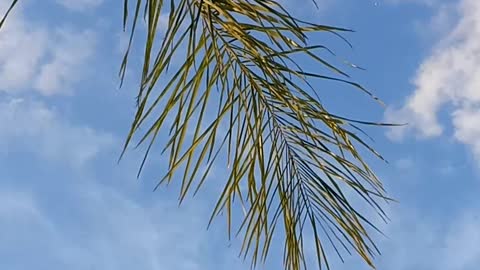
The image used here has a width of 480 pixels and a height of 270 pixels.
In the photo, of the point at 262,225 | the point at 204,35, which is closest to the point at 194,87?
the point at 204,35

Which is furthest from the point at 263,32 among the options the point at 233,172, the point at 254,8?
the point at 233,172

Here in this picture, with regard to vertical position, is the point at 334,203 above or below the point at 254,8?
below

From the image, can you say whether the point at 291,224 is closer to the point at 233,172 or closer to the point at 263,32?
the point at 233,172

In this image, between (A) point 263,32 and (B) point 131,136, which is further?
(A) point 263,32

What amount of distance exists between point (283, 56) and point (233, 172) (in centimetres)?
14

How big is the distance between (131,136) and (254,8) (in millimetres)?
193

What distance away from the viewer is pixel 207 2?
0.65 m

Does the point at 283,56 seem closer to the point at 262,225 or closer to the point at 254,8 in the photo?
the point at 254,8

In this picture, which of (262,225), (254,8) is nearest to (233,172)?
(262,225)

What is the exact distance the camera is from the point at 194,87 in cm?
68

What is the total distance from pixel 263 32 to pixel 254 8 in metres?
0.04

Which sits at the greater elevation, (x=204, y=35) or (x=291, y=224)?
(x=204, y=35)

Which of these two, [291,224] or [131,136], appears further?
[291,224]

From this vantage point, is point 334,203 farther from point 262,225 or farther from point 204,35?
point 204,35
